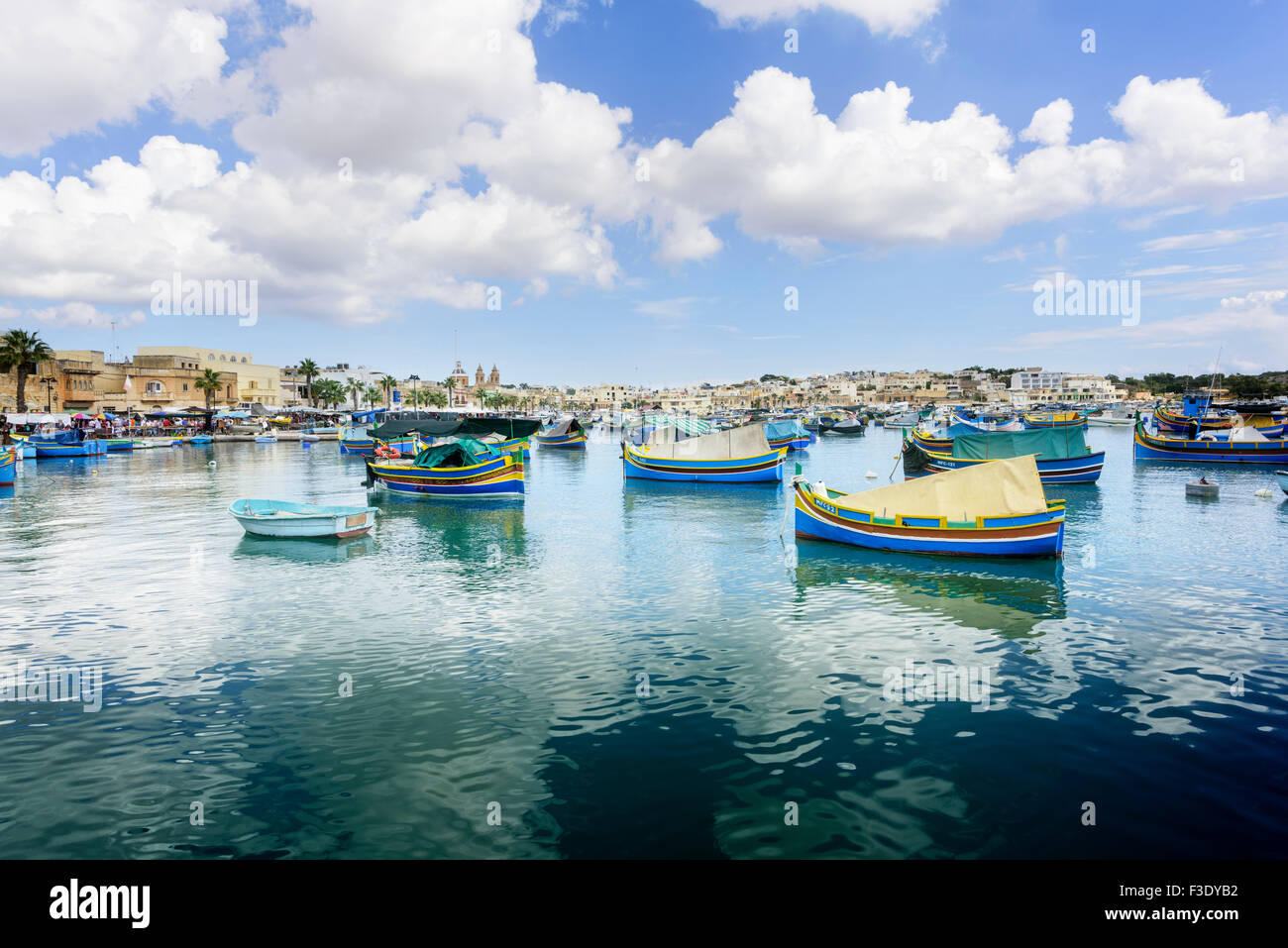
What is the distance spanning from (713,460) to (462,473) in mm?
18510

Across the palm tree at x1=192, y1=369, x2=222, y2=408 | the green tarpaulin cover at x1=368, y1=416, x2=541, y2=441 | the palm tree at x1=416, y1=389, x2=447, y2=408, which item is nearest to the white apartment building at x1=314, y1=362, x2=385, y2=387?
the palm tree at x1=416, y1=389, x2=447, y2=408

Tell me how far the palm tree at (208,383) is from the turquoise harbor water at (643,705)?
90781 mm

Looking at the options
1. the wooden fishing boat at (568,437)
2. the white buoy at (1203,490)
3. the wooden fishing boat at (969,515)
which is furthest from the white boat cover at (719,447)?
the wooden fishing boat at (568,437)

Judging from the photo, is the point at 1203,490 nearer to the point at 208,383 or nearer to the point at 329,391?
the point at 208,383

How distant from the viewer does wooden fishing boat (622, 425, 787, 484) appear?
1861 inches

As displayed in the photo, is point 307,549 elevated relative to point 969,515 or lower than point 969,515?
lower

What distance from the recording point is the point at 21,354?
7544 cm

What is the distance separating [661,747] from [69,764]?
28.2 ft

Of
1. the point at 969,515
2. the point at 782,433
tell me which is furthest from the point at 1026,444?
the point at 782,433

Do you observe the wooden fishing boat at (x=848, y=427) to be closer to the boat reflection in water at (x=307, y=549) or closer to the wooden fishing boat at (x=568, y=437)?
the wooden fishing boat at (x=568, y=437)

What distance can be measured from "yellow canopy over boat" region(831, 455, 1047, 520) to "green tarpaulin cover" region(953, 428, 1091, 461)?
2363 centimetres

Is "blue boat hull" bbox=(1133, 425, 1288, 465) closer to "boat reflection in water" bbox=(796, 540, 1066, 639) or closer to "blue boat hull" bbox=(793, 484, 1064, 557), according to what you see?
"blue boat hull" bbox=(793, 484, 1064, 557)

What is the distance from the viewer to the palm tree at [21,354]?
7494 centimetres

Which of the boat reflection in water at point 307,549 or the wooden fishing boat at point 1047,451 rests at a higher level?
the wooden fishing boat at point 1047,451
